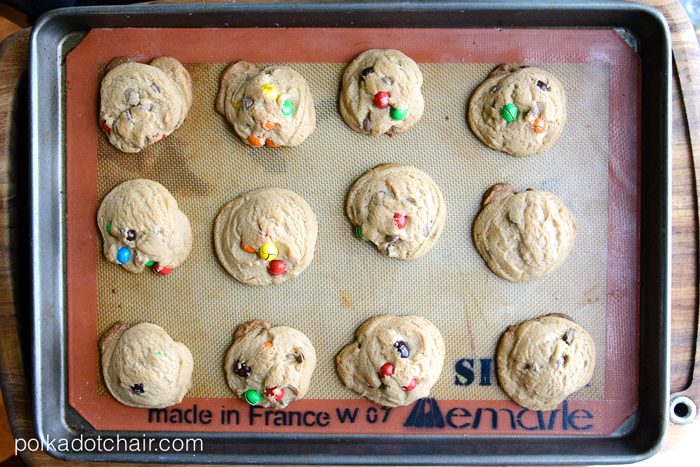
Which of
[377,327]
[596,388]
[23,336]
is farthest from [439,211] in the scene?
[23,336]

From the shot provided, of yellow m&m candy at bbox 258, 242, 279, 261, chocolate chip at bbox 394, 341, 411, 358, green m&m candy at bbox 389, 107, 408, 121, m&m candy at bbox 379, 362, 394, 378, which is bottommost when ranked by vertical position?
m&m candy at bbox 379, 362, 394, 378

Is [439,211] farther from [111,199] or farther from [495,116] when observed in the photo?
[111,199]

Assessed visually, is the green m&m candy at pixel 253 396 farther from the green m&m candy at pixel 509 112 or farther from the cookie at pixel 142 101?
the green m&m candy at pixel 509 112

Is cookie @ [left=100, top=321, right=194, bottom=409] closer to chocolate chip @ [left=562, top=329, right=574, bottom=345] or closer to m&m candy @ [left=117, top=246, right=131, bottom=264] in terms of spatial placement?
m&m candy @ [left=117, top=246, right=131, bottom=264]

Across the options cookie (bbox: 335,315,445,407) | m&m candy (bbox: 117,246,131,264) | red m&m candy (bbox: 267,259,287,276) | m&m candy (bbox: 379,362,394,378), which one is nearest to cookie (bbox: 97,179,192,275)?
m&m candy (bbox: 117,246,131,264)

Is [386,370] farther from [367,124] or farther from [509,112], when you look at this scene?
[509,112]

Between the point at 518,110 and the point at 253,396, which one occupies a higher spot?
the point at 518,110

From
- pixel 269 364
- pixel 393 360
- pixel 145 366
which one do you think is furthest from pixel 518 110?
pixel 145 366
